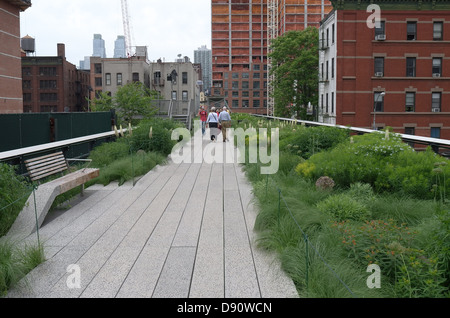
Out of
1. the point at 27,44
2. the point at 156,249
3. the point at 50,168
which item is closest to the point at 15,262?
the point at 156,249

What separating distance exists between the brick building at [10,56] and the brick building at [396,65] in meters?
32.6

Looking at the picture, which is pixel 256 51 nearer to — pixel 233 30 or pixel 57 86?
pixel 233 30

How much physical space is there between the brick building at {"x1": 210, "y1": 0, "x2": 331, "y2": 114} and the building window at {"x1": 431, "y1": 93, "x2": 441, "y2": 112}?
299 ft

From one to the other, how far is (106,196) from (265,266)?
18.1 ft

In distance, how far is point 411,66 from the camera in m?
47.9

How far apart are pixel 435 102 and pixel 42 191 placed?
47.4 metres

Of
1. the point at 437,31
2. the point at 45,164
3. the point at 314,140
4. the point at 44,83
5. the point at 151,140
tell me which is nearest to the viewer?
the point at 45,164

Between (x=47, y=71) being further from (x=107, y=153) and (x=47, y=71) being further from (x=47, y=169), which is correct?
(x=47, y=169)

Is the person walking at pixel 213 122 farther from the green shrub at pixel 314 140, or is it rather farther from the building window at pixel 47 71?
the building window at pixel 47 71

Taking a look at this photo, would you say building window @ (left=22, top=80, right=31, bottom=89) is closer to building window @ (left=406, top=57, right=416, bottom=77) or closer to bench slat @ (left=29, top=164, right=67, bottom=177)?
building window @ (left=406, top=57, right=416, bottom=77)

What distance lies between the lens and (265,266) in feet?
18.5

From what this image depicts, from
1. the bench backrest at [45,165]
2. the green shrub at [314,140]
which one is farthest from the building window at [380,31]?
the bench backrest at [45,165]

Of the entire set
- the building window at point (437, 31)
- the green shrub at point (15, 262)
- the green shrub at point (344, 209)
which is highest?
the building window at point (437, 31)

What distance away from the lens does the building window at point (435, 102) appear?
4788 cm
